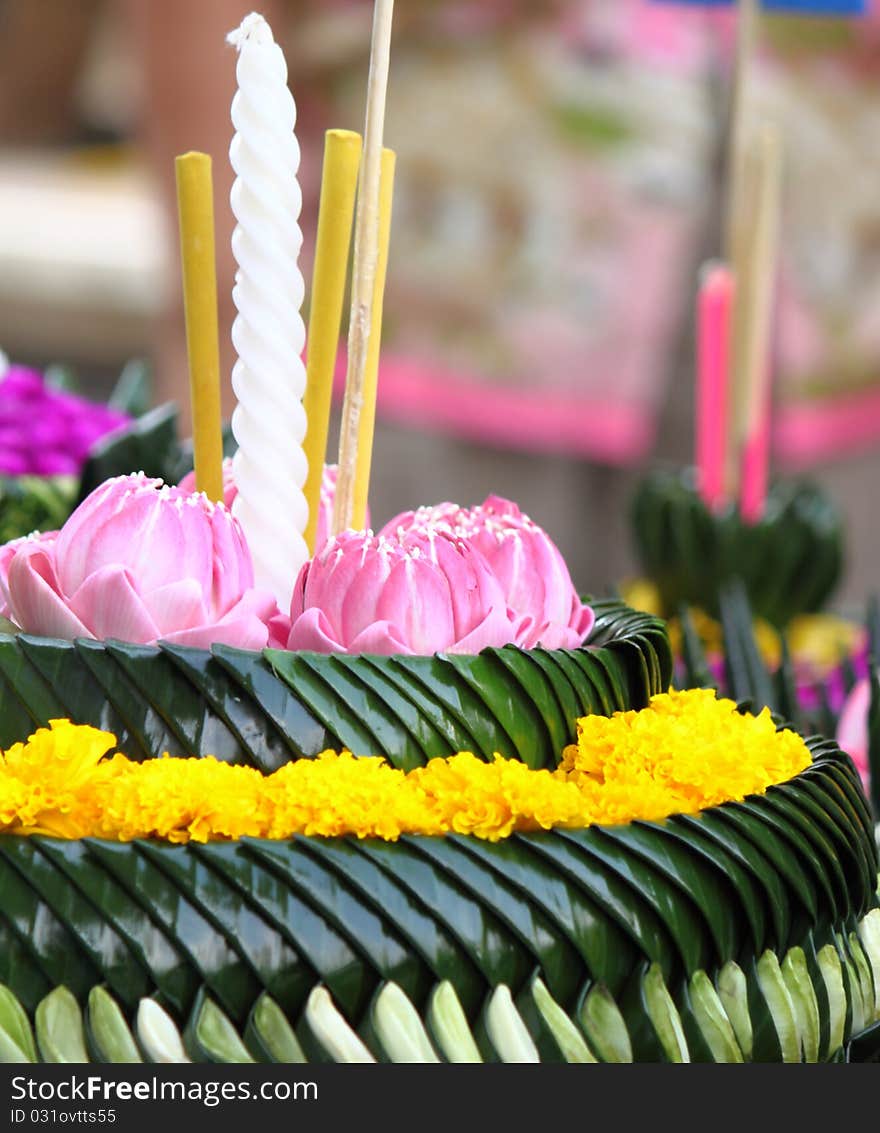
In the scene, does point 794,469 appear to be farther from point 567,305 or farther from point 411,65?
point 411,65

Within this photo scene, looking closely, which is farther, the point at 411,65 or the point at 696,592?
the point at 411,65

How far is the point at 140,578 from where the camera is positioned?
0.39 metres

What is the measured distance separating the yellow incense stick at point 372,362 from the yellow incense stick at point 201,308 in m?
0.04

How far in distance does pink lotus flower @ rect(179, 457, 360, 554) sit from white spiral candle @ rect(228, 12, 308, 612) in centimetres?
2

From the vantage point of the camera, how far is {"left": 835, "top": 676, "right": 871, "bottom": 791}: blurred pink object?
0.60 meters

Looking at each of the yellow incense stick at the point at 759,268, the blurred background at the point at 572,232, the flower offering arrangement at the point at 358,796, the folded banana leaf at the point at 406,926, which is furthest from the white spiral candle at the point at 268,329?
the blurred background at the point at 572,232

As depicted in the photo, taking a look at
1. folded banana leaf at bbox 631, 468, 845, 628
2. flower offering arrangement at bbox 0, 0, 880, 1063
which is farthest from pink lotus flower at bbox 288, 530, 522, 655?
folded banana leaf at bbox 631, 468, 845, 628

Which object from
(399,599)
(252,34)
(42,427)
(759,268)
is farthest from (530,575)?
(759,268)

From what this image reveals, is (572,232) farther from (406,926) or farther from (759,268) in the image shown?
(406,926)

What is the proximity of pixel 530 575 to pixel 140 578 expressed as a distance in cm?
10

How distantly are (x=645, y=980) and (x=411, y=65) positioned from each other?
1.51 meters

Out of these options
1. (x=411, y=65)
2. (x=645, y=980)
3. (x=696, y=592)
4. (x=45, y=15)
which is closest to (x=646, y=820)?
(x=645, y=980)

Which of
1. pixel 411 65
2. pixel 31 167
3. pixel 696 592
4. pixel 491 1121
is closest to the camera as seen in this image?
pixel 491 1121

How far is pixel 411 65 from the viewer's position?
5.70 feet
